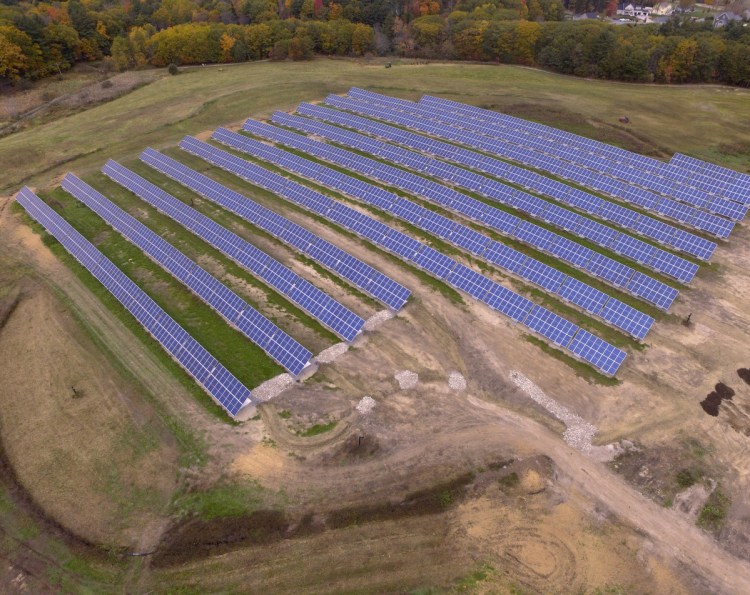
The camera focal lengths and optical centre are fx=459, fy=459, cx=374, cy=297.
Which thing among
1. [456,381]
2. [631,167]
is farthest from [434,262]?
[631,167]

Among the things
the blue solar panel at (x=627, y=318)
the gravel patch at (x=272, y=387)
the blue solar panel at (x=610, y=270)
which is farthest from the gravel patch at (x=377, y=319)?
the blue solar panel at (x=610, y=270)

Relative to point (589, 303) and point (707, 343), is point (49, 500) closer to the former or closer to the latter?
point (589, 303)

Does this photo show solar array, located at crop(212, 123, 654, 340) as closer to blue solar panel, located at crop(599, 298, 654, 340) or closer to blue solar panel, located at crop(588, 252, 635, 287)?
blue solar panel, located at crop(599, 298, 654, 340)

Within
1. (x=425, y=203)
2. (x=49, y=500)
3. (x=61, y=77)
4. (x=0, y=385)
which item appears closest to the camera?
(x=49, y=500)

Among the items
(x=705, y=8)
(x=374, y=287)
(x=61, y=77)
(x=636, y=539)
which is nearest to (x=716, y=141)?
(x=374, y=287)

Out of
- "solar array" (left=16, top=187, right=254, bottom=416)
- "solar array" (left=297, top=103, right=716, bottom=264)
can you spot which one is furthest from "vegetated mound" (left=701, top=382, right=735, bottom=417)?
"solar array" (left=16, top=187, right=254, bottom=416)
